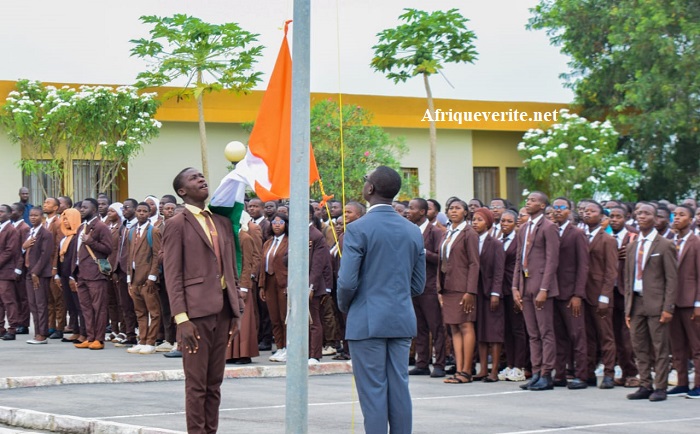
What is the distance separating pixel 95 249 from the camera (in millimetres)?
17547

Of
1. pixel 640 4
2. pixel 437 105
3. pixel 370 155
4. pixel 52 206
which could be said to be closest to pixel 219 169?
pixel 370 155

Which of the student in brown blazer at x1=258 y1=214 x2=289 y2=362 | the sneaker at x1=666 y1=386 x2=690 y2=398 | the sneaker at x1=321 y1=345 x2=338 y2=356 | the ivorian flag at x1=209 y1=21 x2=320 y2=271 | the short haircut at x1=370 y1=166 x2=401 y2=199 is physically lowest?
the sneaker at x1=666 y1=386 x2=690 y2=398

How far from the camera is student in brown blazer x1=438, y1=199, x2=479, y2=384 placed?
47.1ft

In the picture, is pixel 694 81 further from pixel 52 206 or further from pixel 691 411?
pixel 691 411

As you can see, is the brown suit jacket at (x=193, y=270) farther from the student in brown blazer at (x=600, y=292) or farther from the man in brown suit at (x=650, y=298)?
the student in brown blazer at (x=600, y=292)

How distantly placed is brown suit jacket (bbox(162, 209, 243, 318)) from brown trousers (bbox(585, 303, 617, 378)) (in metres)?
6.69

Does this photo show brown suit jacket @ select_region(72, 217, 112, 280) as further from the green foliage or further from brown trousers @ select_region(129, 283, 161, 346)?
the green foliage

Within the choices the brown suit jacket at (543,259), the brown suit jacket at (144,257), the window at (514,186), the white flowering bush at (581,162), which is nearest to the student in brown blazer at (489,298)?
the brown suit jacket at (543,259)

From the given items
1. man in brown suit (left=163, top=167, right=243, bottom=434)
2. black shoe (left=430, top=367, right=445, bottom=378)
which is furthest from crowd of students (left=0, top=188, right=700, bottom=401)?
man in brown suit (left=163, top=167, right=243, bottom=434)

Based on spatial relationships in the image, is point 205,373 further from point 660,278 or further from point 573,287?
point 573,287

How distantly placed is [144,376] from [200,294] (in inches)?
234

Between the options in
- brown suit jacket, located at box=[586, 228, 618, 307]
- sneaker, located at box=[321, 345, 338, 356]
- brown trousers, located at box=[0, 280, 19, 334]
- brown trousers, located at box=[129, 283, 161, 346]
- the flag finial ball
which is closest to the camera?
brown suit jacket, located at box=[586, 228, 618, 307]

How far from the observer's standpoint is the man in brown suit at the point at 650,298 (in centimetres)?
1291

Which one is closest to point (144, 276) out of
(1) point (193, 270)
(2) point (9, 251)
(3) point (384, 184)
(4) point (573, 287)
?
(2) point (9, 251)
